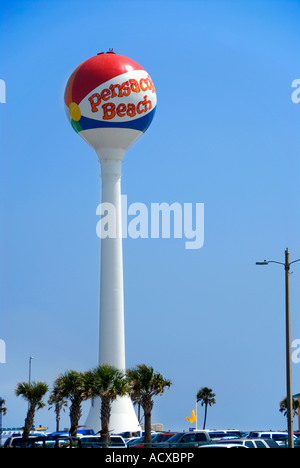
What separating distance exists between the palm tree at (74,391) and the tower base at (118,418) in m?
9.40

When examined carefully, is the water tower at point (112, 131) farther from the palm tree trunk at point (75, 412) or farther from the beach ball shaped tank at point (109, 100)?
the palm tree trunk at point (75, 412)

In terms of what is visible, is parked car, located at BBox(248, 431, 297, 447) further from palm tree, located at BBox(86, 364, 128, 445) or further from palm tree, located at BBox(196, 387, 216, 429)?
palm tree, located at BBox(196, 387, 216, 429)

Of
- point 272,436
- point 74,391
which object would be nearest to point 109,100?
point 74,391

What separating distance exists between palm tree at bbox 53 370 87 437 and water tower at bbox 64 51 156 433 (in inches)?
390

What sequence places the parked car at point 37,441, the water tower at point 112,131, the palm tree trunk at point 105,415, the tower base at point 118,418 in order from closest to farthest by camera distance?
the parked car at point 37,441
the palm tree trunk at point 105,415
the water tower at point 112,131
the tower base at point 118,418

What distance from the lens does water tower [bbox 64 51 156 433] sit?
63844 millimetres

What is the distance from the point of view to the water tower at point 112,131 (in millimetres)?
63844

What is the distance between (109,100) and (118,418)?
2343cm

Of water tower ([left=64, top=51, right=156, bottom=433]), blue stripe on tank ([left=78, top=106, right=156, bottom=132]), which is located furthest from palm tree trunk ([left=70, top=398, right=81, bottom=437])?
blue stripe on tank ([left=78, top=106, right=156, bottom=132])

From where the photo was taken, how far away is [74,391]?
177 ft

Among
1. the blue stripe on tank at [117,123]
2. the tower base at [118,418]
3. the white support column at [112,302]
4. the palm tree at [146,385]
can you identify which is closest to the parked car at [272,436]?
the palm tree at [146,385]

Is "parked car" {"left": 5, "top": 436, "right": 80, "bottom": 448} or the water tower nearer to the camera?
"parked car" {"left": 5, "top": 436, "right": 80, "bottom": 448}

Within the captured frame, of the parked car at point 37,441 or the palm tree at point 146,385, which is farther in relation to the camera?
the palm tree at point 146,385
